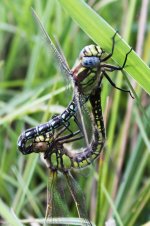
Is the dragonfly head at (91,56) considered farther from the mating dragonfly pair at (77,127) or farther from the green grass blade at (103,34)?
the green grass blade at (103,34)

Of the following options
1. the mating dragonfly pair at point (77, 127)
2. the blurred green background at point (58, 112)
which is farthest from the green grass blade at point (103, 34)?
the blurred green background at point (58, 112)

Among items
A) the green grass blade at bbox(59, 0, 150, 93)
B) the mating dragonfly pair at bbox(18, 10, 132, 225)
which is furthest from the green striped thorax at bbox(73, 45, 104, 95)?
the green grass blade at bbox(59, 0, 150, 93)

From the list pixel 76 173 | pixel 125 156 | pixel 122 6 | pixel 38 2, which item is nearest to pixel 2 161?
pixel 76 173

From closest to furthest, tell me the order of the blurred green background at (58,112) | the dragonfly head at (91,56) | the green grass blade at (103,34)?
the green grass blade at (103,34) < the dragonfly head at (91,56) < the blurred green background at (58,112)

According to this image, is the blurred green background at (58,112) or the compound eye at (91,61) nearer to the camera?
the compound eye at (91,61)

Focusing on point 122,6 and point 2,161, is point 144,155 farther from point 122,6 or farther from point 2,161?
point 122,6

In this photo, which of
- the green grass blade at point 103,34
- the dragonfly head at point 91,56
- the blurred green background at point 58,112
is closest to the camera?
the green grass blade at point 103,34
